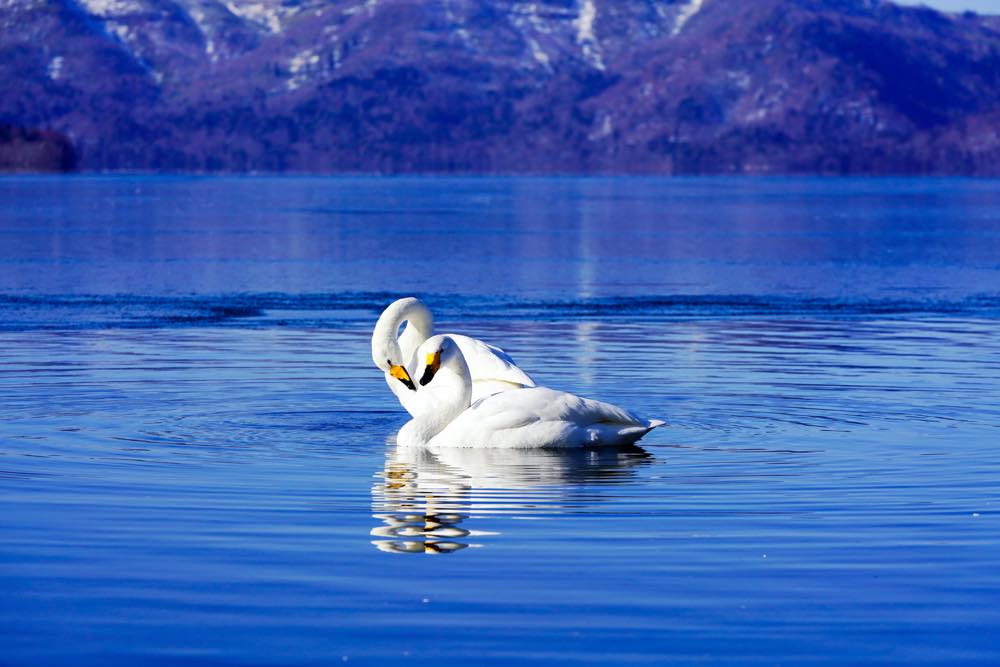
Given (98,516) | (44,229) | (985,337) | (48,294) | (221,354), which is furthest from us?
(44,229)

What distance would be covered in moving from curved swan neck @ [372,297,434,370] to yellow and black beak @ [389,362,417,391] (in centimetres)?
9

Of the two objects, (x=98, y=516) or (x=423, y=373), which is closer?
(x=98, y=516)

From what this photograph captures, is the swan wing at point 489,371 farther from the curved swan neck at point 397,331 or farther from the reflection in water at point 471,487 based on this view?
the reflection in water at point 471,487

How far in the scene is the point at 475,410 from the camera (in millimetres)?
16625

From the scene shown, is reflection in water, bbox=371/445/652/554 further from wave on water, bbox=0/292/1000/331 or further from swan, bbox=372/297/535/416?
wave on water, bbox=0/292/1000/331

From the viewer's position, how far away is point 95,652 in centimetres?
940

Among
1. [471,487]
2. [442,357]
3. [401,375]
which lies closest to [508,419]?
[442,357]

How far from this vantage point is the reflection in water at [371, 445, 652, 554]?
41.2ft

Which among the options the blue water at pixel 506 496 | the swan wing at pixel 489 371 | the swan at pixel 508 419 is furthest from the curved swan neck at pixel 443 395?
the swan wing at pixel 489 371

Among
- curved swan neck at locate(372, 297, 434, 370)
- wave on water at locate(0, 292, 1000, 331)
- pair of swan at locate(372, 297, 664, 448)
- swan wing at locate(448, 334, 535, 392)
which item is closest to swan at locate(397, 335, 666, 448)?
pair of swan at locate(372, 297, 664, 448)

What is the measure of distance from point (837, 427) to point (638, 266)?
32.0m

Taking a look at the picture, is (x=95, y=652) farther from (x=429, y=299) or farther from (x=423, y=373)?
(x=429, y=299)

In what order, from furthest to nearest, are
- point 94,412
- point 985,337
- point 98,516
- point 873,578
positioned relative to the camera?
1. point 985,337
2. point 94,412
3. point 98,516
4. point 873,578

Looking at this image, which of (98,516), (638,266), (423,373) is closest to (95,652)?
(98,516)
